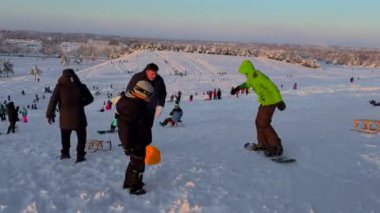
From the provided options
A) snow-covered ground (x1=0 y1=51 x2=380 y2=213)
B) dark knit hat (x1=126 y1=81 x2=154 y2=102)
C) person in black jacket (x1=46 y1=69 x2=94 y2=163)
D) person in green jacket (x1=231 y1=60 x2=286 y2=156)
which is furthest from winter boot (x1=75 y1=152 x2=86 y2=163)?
person in green jacket (x1=231 y1=60 x2=286 y2=156)

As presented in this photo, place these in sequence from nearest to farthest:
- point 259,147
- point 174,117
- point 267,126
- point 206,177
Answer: point 206,177 → point 267,126 → point 259,147 → point 174,117

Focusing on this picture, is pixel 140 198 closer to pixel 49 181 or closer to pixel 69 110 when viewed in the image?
pixel 49 181

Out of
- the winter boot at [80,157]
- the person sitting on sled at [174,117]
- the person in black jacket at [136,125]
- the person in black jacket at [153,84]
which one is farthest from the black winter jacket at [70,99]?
the person sitting on sled at [174,117]

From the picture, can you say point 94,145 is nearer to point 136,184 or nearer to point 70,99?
point 70,99

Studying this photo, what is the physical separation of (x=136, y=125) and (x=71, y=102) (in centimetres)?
209

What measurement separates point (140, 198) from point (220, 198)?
1036 millimetres

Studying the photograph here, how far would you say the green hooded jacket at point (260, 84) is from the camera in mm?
8625

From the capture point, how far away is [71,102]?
7.69 meters

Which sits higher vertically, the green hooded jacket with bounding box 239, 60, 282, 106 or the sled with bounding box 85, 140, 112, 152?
the green hooded jacket with bounding box 239, 60, 282, 106

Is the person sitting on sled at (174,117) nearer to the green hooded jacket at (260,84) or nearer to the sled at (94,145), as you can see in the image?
the sled at (94,145)

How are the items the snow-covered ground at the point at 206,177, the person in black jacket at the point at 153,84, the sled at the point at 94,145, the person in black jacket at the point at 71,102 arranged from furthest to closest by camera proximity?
1. the sled at the point at 94,145
2. the person in black jacket at the point at 71,102
3. the person in black jacket at the point at 153,84
4. the snow-covered ground at the point at 206,177

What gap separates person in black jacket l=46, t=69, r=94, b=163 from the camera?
7.62 m

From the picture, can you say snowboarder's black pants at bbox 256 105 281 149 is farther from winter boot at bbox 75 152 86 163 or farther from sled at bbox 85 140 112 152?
winter boot at bbox 75 152 86 163

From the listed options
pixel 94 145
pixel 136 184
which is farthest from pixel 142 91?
pixel 94 145
